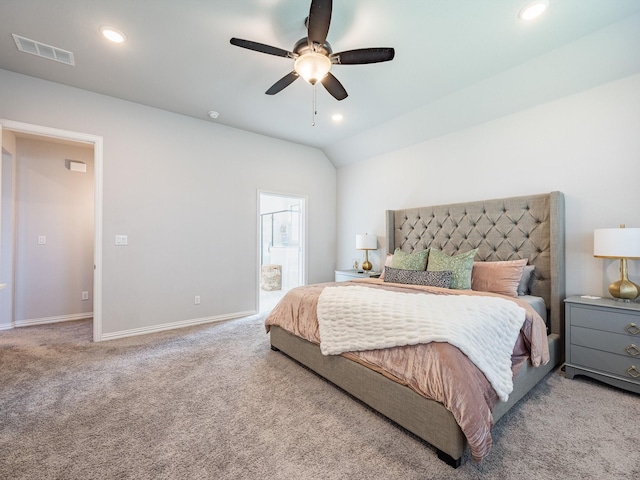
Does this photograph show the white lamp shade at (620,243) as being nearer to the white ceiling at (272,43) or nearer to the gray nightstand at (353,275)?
the white ceiling at (272,43)

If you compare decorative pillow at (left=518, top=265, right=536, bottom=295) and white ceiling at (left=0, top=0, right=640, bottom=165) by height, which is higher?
white ceiling at (left=0, top=0, right=640, bottom=165)

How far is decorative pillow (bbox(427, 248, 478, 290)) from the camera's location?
287 centimetres

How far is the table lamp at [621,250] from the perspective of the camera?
2.19m

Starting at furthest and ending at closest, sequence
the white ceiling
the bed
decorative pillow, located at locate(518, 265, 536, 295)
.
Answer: decorative pillow, located at locate(518, 265, 536, 295)
the white ceiling
the bed

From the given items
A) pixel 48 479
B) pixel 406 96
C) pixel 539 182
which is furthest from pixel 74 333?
pixel 539 182

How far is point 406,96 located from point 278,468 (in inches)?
141

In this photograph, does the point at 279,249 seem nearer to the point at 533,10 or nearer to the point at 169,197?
the point at 169,197

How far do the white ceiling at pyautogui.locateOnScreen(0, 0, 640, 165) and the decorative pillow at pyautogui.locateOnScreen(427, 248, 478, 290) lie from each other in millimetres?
1755

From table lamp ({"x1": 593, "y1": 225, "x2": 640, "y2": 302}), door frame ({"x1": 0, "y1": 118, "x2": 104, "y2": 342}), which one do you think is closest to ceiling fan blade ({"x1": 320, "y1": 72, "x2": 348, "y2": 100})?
table lamp ({"x1": 593, "y1": 225, "x2": 640, "y2": 302})

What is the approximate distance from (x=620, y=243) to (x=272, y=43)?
3285 mm

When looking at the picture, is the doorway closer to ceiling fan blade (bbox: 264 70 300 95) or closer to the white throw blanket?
ceiling fan blade (bbox: 264 70 300 95)

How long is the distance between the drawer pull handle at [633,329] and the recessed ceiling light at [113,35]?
4625 mm

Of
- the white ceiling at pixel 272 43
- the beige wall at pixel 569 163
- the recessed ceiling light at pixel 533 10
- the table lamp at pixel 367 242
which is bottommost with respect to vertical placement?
the table lamp at pixel 367 242

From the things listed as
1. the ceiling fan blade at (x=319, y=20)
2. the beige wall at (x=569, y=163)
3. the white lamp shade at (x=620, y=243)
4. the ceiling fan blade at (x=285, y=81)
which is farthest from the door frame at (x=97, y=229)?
the white lamp shade at (x=620, y=243)
